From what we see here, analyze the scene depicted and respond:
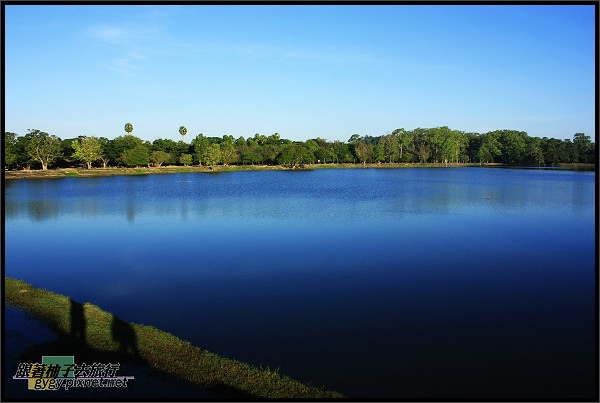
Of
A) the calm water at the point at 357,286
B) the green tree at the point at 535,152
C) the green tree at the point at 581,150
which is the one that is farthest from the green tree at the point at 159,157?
the green tree at the point at 581,150

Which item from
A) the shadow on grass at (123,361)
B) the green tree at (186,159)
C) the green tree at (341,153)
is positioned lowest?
the shadow on grass at (123,361)

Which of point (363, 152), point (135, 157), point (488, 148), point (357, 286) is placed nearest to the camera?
point (357, 286)

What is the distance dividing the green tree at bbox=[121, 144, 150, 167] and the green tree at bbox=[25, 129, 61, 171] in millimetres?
9799

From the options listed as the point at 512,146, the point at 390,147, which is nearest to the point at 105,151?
the point at 390,147

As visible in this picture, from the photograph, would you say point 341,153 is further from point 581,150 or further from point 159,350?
point 159,350

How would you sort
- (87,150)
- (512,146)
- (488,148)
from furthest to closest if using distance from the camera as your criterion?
1. (488,148)
2. (512,146)
3. (87,150)

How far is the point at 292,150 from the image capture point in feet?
297

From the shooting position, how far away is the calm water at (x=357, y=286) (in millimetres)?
8609

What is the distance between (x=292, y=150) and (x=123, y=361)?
8324 centimetres

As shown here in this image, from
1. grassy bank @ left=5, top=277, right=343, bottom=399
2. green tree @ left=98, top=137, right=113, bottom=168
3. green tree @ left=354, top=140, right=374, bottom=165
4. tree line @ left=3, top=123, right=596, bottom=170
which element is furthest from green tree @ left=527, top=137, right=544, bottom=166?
grassy bank @ left=5, top=277, right=343, bottom=399

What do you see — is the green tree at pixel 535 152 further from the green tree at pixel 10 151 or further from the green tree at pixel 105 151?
the green tree at pixel 10 151

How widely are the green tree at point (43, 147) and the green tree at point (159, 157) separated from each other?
48.8ft

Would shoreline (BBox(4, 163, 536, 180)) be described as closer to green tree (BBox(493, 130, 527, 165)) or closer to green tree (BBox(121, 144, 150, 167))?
green tree (BBox(121, 144, 150, 167))

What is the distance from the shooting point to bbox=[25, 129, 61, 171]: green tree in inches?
2522
